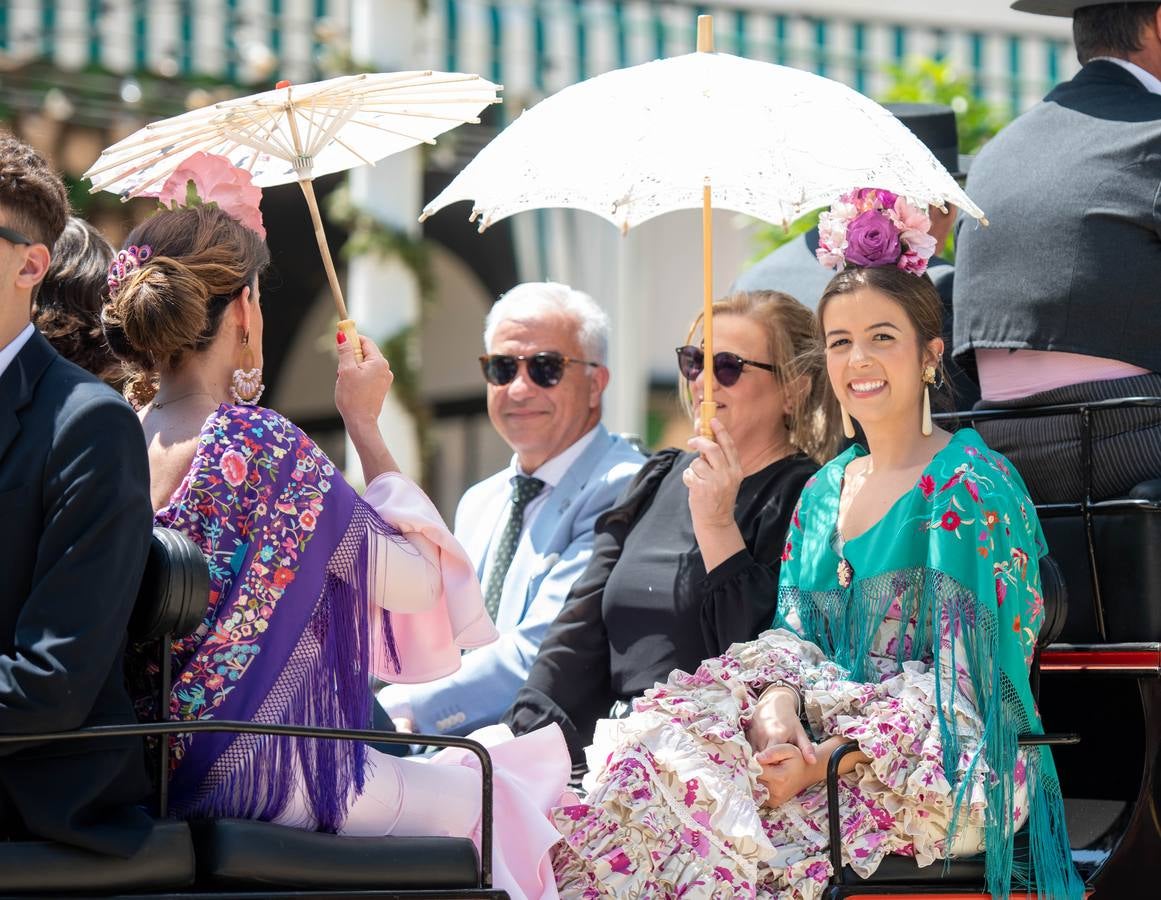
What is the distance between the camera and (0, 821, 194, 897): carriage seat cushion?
2.41m

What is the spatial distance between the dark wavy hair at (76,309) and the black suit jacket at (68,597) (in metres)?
0.96

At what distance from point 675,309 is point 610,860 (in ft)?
29.2

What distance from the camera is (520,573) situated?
4527mm

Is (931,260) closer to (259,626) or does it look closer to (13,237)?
(259,626)

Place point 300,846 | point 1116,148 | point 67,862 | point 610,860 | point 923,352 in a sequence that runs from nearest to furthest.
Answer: point 67,862 → point 300,846 → point 610,860 → point 923,352 → point 1116,148

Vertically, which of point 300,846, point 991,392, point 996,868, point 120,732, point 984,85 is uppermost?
point 984,85

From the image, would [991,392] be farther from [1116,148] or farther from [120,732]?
[120,732]

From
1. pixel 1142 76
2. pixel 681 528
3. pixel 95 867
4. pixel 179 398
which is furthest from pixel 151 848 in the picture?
pixel 1142 76

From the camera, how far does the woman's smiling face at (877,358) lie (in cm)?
339

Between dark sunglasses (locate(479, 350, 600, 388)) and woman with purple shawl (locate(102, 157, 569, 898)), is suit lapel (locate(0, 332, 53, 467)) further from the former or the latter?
dark sunglasses (locate(479, 350, 600, 388))

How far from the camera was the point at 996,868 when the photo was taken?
3.02 meters

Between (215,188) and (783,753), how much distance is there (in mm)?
1513

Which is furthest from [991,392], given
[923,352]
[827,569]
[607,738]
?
[607,738]

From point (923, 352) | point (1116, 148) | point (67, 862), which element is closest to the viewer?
point (67, 862)
